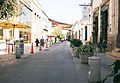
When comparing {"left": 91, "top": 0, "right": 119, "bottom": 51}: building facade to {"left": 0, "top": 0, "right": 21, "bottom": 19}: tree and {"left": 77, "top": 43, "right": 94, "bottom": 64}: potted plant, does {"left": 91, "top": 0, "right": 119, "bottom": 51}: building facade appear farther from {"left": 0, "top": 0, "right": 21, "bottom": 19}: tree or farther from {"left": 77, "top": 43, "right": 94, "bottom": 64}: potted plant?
{"left": 0, "top": 0, "right": 21, "bottom": 19}: tree

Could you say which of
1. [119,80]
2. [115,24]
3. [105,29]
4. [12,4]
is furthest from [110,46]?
[119,80]

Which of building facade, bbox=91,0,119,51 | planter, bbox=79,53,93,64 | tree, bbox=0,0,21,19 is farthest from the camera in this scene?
building facade, bbox=91,0,119,51

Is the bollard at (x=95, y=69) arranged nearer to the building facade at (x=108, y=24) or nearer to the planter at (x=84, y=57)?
the planter at (x=84, y=57)

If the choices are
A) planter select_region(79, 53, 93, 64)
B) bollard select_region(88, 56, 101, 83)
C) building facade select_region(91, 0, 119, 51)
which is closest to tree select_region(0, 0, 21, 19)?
planter select_region(79, 53, 93, 64)

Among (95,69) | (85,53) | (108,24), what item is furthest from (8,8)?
(108,24)

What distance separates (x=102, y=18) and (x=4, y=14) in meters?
17.9

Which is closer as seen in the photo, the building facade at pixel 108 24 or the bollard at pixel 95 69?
the bollard at pixel 95 69

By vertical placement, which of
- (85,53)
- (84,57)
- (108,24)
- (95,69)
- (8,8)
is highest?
(8,8)

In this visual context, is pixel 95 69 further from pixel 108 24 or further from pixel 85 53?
pixel 108 24

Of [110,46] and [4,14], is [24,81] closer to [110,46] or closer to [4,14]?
[4,14]

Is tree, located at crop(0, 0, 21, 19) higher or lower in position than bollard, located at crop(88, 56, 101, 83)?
higher

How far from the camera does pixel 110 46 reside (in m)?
25.1

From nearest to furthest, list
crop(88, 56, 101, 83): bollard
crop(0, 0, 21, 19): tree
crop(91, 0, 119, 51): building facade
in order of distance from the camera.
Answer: crop(88, 56, 101, 83): bollard < crop(0, 0, 21, 19): tree < crop(91, 0, 119, 51): building facade

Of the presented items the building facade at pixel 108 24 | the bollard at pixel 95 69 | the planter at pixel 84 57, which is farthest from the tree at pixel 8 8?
the building facade at pixel 108 24
